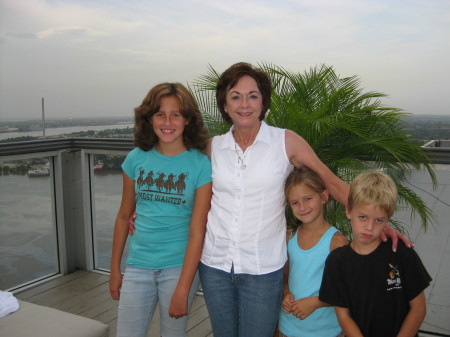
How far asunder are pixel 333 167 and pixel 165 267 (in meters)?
1.03

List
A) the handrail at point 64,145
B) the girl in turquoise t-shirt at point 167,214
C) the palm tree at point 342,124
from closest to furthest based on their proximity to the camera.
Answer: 1. the girl in turquoise t-shirt at point 167,214
2. the palm tree at point 342,124
3. the handrail at point 64,145

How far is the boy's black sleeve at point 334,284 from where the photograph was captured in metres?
1.34

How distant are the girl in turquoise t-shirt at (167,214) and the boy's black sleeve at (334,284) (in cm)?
46

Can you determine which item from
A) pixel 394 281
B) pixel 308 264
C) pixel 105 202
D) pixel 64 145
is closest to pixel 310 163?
pixel 308 264

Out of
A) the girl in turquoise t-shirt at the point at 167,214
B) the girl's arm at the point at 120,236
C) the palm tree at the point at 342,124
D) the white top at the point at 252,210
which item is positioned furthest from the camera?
the palm tree at the point at 342,124

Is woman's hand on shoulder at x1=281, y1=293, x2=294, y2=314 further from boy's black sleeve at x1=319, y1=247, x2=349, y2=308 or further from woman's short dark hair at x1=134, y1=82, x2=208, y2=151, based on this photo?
woman's short dark hair at x1=134, y1=82, x2=208, y2=151

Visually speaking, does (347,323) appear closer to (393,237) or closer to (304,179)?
(393,237)

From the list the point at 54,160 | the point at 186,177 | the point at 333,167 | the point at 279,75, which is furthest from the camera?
the point at 54,160

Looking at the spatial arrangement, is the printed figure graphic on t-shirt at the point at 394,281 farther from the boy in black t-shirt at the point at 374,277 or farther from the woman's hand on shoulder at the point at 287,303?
the woman's hand on shoulder at the point at 287,303

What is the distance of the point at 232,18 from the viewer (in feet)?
15.3

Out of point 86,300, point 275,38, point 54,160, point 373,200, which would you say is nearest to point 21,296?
point 86,300

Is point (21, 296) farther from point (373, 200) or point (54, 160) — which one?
point (373, 200)

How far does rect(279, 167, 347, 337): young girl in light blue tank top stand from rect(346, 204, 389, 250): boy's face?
0.53ft

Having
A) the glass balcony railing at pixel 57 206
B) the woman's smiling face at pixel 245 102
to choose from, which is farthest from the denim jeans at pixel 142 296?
the glass balcony railing at pixel 57 206
